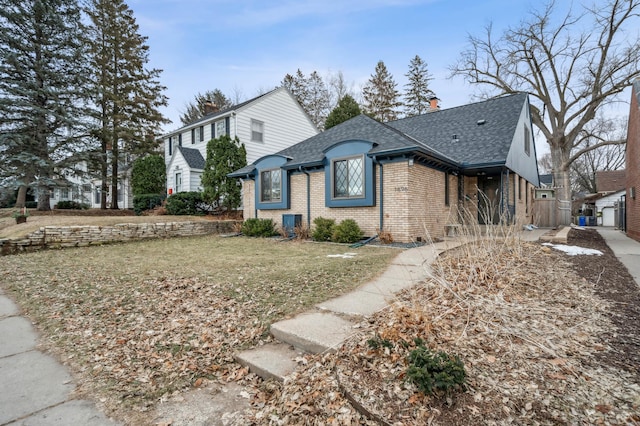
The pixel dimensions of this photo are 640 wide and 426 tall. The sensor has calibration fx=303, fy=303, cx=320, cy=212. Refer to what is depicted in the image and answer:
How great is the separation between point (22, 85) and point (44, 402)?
17.8 meters

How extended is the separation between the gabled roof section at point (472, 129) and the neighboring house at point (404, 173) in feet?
0.11

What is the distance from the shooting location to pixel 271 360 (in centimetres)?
261

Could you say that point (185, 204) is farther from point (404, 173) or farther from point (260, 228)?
point (404, 173)

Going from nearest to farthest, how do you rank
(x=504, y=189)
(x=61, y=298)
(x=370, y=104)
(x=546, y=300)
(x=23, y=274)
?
(x=546, y=300), (x=61, y=298), (x=23, y=274), (x=504, y=189), (x=370, y=104)

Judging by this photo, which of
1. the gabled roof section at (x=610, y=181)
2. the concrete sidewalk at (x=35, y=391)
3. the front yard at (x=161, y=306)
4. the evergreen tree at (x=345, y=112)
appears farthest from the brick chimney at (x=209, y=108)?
the gabled roof section at (x=610, y=181)


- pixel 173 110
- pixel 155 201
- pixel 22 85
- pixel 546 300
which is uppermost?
pixel 173 110

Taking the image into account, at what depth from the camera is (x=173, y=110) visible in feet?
106

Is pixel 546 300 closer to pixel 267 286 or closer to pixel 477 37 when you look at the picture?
pixel 267 286

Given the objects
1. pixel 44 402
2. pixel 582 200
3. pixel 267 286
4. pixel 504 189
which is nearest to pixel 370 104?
pixel 504 189

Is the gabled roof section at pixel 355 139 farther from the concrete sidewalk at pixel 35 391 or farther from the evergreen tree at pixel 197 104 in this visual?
the evergreen tree at pixel 197 104

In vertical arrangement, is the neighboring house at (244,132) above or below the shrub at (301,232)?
above

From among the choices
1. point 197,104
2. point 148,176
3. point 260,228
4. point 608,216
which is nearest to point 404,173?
point 260,228

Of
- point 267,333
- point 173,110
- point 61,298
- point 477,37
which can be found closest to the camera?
point 267,333

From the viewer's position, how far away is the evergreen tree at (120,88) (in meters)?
17.6
